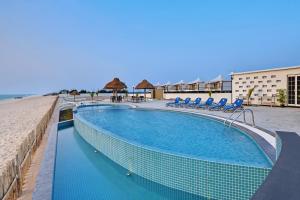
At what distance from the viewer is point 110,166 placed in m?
4.72

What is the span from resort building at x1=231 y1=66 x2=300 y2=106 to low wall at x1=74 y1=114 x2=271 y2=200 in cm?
1066

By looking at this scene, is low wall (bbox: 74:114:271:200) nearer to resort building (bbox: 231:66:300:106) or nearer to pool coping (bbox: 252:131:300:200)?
pool coping (bbox: 252:131:300:200)

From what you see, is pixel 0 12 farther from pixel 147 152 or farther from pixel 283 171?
pixel 283 171

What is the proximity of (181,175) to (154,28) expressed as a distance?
2984 cm

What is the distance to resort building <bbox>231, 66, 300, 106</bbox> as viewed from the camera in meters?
11.7

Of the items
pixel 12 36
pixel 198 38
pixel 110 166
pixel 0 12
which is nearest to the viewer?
pixel 110 166

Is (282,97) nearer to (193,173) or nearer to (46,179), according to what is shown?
(193,173)

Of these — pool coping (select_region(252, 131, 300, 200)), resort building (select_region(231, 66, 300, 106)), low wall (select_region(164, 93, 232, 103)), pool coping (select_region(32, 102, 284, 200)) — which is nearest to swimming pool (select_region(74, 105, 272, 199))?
pool coping (select_region(252, 131, 300, 200))

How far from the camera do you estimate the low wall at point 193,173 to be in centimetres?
311

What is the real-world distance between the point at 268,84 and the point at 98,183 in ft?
39.8

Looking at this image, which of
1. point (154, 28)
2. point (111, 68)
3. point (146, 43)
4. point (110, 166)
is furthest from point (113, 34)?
point (110, 166)

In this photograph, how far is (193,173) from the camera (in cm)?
346

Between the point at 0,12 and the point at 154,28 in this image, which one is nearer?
the point at 0,12

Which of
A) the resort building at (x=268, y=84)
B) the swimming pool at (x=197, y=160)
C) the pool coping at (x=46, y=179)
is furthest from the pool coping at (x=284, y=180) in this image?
the resort building at (x=268, y=84)
